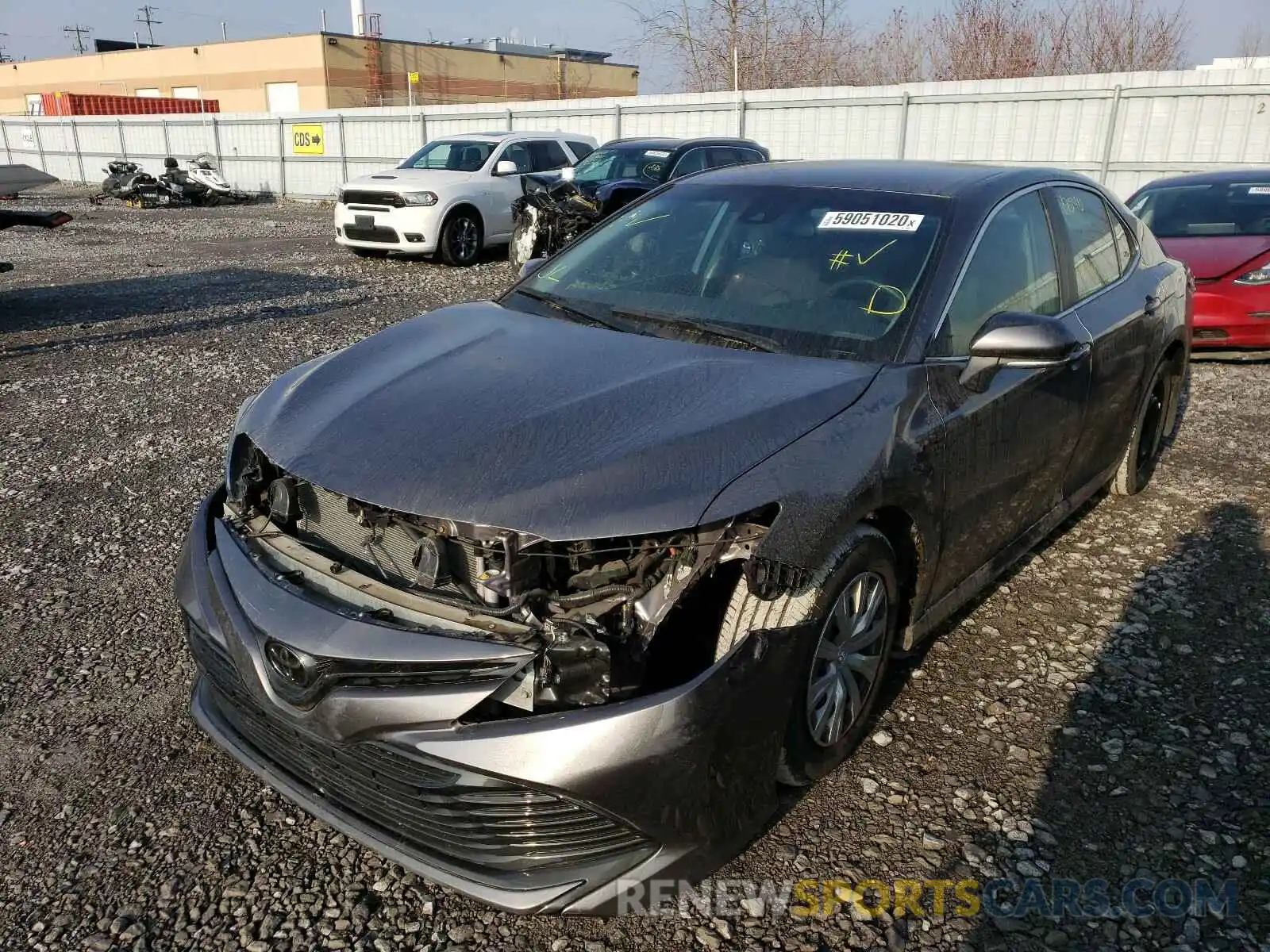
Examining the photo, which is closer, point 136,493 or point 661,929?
point 661,929

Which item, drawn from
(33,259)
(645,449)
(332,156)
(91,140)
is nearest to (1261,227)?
(645,449)

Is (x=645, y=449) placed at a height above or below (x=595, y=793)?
above

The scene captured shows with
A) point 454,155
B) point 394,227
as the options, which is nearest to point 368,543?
point 394,227

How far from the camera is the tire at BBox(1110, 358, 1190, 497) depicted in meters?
4.66

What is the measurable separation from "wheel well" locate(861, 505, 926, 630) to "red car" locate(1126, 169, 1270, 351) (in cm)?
540

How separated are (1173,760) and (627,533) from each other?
1955mm

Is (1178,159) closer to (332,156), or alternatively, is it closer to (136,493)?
(136,493)

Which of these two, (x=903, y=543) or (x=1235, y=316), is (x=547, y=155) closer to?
(x=1235, y=316)

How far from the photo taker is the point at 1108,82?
1491cm

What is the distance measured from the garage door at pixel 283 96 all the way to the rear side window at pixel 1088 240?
4993cm

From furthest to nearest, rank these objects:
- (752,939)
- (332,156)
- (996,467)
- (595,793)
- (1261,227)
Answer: (332,156) → (1261,227) → (996,467) → (752,939) → (595,793)

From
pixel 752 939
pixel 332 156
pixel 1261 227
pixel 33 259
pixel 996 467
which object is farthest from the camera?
pixel 332 156

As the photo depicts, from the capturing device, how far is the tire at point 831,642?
2.21m

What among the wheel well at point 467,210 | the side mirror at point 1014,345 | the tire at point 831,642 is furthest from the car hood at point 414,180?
the tire at point 831,642
